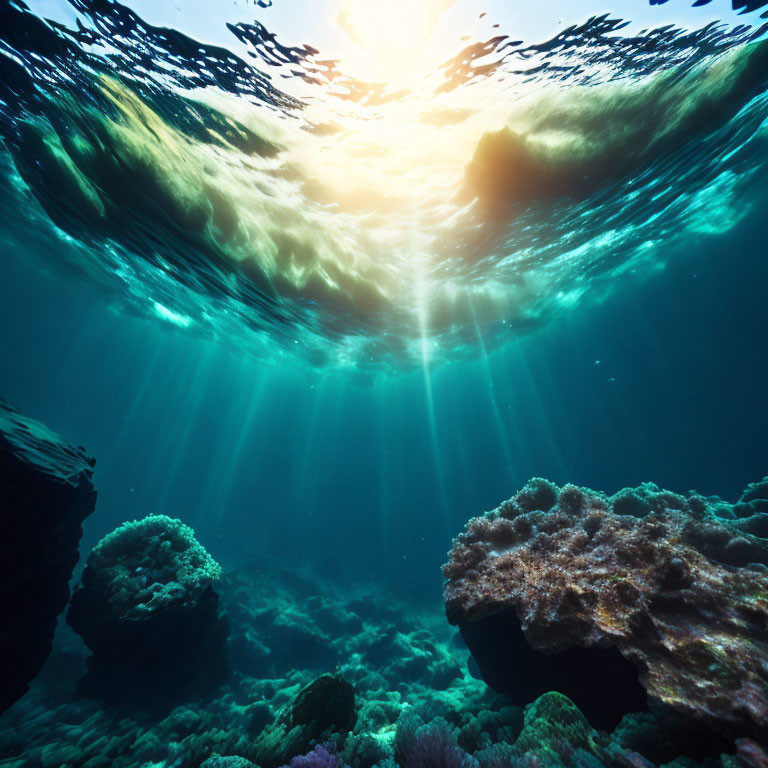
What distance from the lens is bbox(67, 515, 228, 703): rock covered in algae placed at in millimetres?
7957

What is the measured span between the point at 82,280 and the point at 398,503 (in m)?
46.5

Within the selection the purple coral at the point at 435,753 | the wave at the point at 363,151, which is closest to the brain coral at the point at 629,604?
the purple coral at the point at 435,753

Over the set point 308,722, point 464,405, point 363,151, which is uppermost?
point 464,405

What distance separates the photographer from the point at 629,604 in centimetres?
380

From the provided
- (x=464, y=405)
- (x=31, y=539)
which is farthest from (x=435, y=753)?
(x=464, y=405)

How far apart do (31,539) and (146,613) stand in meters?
3.03

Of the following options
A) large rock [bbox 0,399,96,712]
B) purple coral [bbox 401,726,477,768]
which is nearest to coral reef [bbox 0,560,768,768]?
purple coral [bbox 401,726,477,768]

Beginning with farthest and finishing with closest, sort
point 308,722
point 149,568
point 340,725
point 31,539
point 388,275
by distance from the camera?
point 388,275 → point 149,568 → point 31,539 → point 340,725 → point 308,722

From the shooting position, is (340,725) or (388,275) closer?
(340,725)

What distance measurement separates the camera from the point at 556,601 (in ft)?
13.4

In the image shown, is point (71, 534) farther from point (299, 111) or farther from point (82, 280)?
point (82, 280)

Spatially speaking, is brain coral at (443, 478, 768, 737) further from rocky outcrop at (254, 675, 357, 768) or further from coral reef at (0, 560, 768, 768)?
rocky outcrop at (254, 675, 357, 768)

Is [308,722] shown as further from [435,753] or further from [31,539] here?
[31,539]

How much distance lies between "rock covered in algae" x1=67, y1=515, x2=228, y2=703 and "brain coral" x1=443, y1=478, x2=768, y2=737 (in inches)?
284
